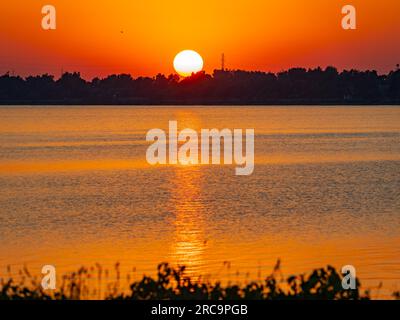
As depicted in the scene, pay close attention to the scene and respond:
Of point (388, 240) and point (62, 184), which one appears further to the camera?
point (62, 184)

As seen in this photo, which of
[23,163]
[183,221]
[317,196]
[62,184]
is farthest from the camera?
[23,163]

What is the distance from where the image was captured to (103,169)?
72312 millimetres

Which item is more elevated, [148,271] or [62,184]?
[62,184]

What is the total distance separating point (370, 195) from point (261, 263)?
25290 mm

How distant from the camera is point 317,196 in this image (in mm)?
51188

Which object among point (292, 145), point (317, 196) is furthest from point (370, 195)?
point (292, 145)

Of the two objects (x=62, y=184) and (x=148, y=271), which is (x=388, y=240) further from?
(x=62, y=184)

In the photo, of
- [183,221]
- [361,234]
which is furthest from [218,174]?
[361,234]

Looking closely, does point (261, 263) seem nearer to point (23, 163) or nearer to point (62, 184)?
point (62, 184)

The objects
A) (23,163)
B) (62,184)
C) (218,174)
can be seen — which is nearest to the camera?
(62,184)

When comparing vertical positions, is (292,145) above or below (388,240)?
above

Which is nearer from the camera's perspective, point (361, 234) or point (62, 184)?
point (361, 234)
